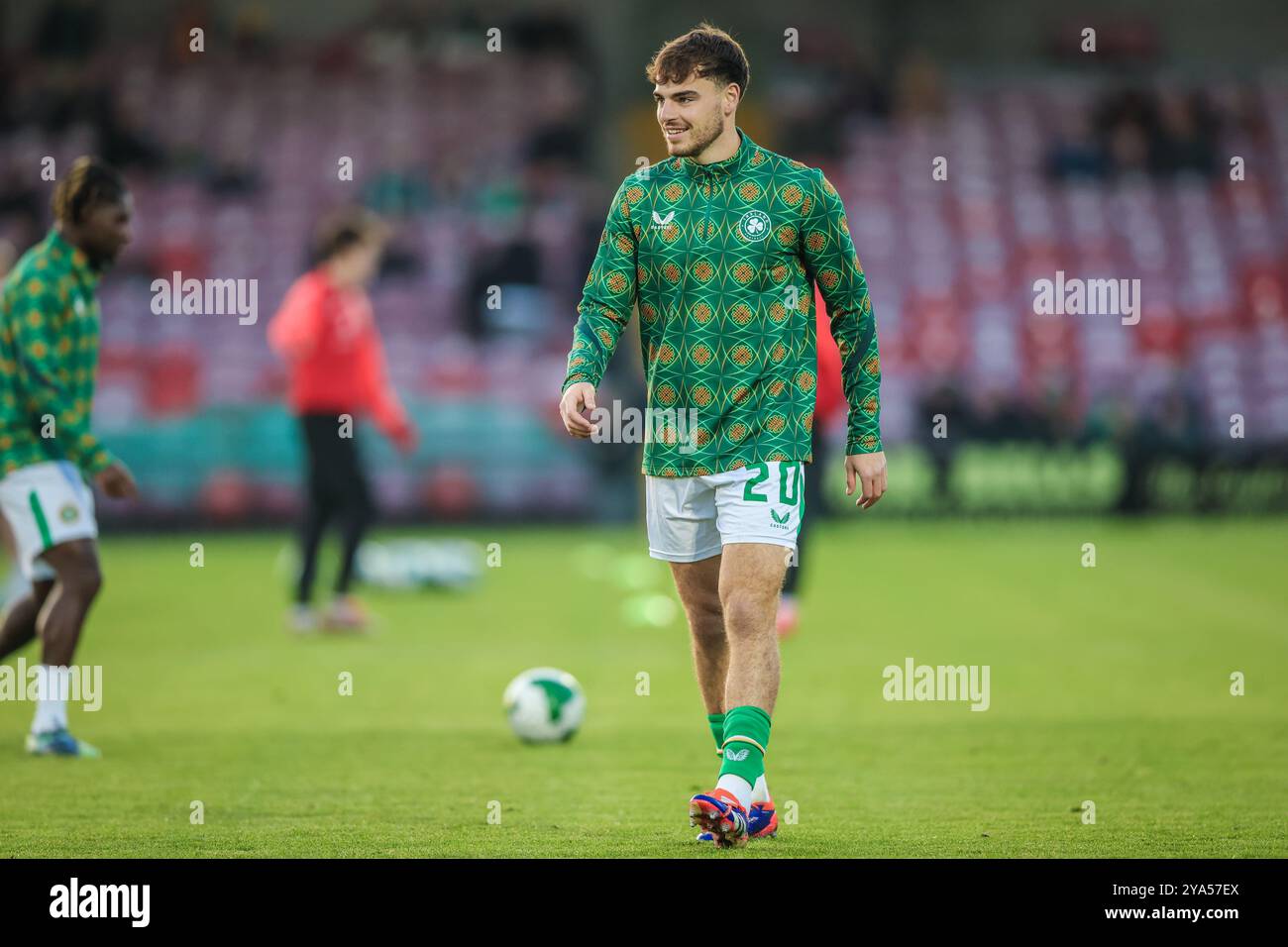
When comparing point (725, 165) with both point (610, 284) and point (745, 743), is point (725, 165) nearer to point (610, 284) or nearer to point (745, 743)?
point (610, 284)

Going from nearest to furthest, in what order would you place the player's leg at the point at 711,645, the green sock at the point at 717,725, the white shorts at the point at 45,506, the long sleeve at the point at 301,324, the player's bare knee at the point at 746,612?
the player's bare knee at the point at 746,612, the player's leg at the point at 711,645, the green sock at the point at 717,725, the white shorts at the point at 45,506, the long sleeve at the point at 301,324

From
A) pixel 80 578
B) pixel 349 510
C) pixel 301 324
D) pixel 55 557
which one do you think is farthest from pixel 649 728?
pixel 301 324

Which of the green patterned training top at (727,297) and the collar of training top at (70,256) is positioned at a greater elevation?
the collar of training top at (70,256)

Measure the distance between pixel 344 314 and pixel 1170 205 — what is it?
19.1 metres

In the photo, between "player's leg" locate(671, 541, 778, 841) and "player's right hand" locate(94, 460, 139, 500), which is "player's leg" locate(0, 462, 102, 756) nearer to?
"player's right hand" locate(94, 460, 139, 500)

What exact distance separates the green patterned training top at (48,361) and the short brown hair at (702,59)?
3037 mm

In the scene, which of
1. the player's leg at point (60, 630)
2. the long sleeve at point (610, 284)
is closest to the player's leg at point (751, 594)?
the long sleeve at point (610, 284)

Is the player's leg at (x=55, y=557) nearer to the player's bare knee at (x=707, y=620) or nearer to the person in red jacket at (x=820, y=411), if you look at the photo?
the player's bare knee at (x=707, y=620)

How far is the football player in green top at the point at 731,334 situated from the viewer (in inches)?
225

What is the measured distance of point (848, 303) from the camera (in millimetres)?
5898

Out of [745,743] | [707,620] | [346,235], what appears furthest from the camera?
[346,235]

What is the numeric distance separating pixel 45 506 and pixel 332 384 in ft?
16.1

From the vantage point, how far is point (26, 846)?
5.77m

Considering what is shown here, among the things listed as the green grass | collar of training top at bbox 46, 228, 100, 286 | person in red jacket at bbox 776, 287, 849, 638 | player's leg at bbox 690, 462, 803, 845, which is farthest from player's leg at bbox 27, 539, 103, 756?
person in red jacket at bbox 776, 287, 849, 638
